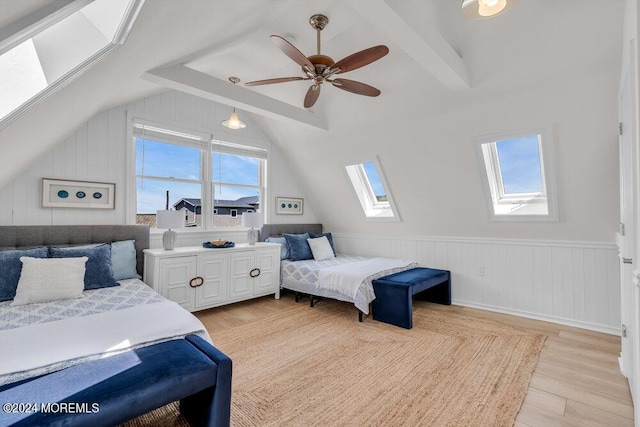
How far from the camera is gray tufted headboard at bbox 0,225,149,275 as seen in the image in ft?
9.20

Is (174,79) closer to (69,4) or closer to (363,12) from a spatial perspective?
(363,12)

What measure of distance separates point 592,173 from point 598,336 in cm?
160

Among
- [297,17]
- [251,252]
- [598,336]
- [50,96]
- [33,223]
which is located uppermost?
[297,17]

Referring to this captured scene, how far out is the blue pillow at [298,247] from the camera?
14.9ft

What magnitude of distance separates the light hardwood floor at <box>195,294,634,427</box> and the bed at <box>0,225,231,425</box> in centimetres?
127

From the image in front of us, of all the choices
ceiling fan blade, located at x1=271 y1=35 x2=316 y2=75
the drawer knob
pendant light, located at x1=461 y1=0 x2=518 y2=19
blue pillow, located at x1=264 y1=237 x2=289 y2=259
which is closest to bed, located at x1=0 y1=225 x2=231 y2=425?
the drawer knob

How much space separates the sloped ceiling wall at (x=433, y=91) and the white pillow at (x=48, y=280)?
0.77 meters

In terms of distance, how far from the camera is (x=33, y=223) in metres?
2.96

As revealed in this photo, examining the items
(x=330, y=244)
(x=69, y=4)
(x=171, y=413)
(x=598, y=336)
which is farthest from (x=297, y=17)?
(x=598, y=336)

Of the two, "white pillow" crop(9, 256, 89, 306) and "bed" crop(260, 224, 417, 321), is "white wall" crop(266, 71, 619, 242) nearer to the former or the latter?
"bed" crop(260, 224, 417, 321)

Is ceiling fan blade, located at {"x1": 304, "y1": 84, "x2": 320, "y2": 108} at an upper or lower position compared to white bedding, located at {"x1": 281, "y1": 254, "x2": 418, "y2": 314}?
upper

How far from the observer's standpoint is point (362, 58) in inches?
81.5

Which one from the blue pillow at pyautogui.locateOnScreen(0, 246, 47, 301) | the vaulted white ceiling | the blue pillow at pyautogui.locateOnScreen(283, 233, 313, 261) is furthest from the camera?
the blue pillow at pyautogui.locateOnScreen(283, 233, 313, 261)

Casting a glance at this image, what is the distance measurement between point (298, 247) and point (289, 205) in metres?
0.94
